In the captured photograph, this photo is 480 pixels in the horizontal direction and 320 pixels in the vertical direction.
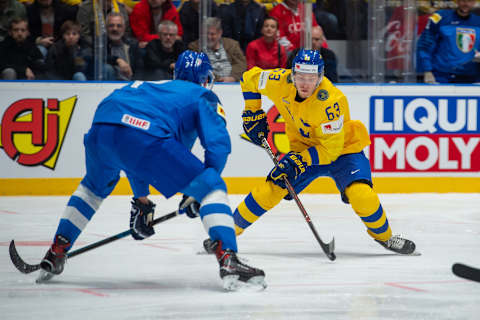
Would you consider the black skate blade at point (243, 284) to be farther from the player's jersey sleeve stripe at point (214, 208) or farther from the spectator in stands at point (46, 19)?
the spectator in stands at point (46, 19)

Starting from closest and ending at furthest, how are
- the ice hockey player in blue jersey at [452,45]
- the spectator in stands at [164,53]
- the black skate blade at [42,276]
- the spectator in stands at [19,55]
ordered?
the black skate blade at [42,276] → the spectator in stands at [19,55] → the spectator in stands at [164,53] → the ice hockey player in blue jersey at [452,45]

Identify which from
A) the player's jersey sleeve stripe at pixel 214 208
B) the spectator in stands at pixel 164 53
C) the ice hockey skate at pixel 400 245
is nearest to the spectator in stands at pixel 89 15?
the spectator in stands at pixel 164 53

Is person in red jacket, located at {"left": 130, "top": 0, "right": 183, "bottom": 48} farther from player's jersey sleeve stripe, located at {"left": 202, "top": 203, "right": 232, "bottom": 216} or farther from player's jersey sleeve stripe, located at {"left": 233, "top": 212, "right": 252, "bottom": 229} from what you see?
player's jersey sleeve stripe, located at {"left": 202, "top": 203, "right": 232, "bottom": 216}

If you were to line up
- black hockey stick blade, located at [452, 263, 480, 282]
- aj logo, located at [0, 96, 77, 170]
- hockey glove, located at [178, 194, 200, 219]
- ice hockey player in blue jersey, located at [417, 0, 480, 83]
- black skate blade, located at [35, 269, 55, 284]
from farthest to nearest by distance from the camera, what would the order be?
ice hockey player in blue jersey, located at [417, 0, 480, 83] → aj logo, located at [0, 96, 77, 170] → black skate blade, located at [35, 269, 55, 284] → hockey glove, located at [178, 194, 200, 219] → black hockey stick blade, located at [452, 263, 480, 282]

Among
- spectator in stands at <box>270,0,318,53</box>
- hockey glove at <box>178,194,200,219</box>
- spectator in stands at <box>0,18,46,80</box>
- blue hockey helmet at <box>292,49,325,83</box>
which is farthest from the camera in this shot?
spectator in stands at <box>270,0,318,53</box>

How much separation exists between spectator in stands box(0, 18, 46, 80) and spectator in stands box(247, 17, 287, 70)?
6.09 feet

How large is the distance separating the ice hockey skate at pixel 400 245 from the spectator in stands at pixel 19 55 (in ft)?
12.5

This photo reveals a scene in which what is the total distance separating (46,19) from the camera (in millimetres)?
6910

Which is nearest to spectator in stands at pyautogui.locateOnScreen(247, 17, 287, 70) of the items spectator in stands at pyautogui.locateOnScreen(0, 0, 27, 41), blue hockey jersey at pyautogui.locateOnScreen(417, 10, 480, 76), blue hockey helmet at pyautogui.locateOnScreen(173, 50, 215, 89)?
blue hockey jersey at pyautogui.locateOnScreen(417, 10, 480, 76)

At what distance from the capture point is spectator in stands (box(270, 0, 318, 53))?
722 centimetres

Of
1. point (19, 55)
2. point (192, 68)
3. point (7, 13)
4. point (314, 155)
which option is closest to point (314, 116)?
point (314, 155)

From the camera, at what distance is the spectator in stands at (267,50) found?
7141mm

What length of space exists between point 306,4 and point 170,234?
3.20 meters

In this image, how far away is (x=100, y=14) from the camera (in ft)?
22.9
